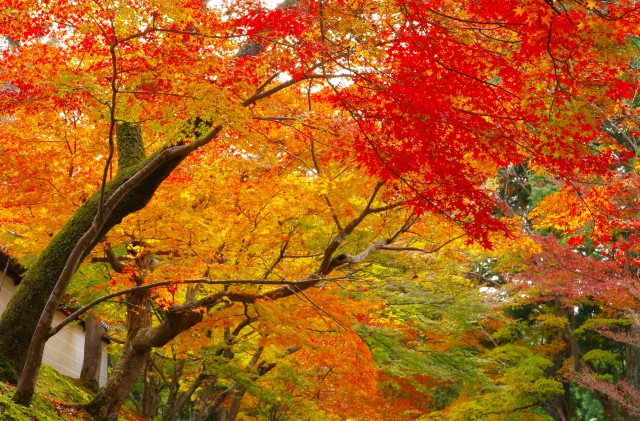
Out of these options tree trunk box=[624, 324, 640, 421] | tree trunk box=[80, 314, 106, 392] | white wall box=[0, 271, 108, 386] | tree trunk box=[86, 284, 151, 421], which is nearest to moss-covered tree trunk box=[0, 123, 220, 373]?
tree trunk box=[86, 284, 151, 421]

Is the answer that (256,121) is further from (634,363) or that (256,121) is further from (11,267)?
(634,363)

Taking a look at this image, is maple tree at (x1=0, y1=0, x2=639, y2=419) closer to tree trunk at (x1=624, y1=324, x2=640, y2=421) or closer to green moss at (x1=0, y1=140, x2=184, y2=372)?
green moss at (x1=0, y1=140, x2=184, y2=372)

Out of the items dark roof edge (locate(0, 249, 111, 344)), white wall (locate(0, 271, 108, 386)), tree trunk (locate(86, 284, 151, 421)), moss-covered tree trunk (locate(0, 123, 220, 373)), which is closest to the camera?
moss-covered tree trunk (locate(0, 123, 220, 373))

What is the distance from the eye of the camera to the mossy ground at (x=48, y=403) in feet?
20.9

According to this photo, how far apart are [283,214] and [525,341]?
13516 mm

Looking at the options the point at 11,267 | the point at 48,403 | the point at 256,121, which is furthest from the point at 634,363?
the point at 11,267

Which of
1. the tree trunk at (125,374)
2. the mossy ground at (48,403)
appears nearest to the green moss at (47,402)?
the mossy ground at (48,403)

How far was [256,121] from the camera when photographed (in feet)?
29.8

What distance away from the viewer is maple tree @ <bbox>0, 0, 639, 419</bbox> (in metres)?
6.24

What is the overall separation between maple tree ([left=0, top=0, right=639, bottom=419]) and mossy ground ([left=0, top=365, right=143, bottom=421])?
207 millimetres

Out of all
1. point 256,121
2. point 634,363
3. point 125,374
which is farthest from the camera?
point 634,363

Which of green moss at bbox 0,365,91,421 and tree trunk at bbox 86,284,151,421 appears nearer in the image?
green moss at bbox 0,365,91,421

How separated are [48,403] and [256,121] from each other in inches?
196

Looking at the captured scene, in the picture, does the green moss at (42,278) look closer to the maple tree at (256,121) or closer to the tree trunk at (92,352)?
the maple tree at (256,121)
